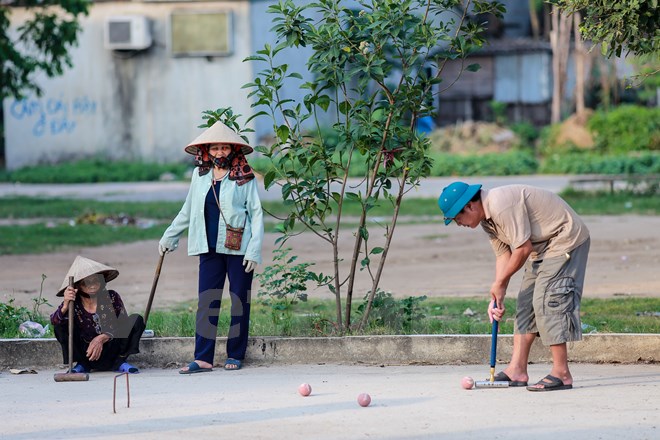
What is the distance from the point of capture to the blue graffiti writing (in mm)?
30578

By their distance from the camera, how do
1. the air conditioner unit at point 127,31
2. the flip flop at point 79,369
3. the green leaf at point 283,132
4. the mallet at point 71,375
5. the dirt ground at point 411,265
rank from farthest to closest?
the air conditioner unit at point 127,31 → the dirt ground at point 411,265 → the green leaf at point 283,132 → the flip flop at point 79,369 → the mallet at point 71,375

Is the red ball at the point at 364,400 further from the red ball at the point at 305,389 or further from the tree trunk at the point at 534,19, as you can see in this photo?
the tree trunk at the point at 534,19

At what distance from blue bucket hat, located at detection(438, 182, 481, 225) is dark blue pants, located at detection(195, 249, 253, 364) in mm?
1786

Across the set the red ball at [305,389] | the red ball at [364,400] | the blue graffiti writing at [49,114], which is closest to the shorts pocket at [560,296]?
the red ball at [364,400]

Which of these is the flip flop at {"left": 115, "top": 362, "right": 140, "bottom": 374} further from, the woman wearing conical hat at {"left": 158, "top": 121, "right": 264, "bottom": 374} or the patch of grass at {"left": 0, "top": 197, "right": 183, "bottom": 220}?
the patch of grass at {"left": 0, "top": 197, "right": 183, "bottom": 220}

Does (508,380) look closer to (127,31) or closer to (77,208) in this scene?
(77,208)

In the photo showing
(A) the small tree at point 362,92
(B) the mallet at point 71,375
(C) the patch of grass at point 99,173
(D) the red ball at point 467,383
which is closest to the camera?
(D) the red ball at point 467,383

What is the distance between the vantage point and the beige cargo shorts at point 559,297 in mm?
7379

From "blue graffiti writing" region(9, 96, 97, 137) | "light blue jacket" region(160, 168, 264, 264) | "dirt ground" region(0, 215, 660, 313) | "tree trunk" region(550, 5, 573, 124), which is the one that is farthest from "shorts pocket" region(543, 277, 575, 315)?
"tree trunk" region(550, 5, 573, 124)

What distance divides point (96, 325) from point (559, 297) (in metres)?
3.19

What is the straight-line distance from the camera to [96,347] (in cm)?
820

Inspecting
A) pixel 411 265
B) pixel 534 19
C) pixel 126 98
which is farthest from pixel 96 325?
pixel 534 19

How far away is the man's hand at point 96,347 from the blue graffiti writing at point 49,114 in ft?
75.6

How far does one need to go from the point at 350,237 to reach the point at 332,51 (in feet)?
27.8
